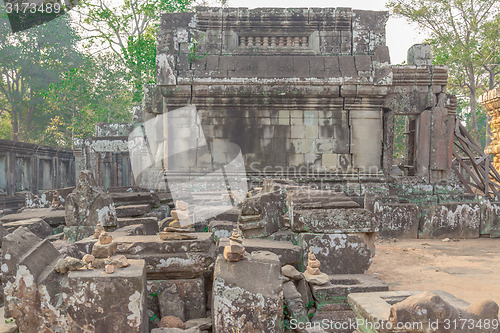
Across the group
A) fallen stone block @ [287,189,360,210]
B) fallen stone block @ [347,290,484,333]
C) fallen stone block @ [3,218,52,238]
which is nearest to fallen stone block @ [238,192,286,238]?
fallen stone block @ [287,189,360,210]

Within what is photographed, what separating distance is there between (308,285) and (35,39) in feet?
86.1

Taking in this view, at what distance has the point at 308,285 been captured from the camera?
342 cm

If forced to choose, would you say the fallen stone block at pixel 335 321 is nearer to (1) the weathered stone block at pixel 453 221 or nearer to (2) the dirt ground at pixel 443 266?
(2) the dirt ground at pixel 443 266

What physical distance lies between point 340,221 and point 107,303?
2.37m

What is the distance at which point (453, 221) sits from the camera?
300 inches

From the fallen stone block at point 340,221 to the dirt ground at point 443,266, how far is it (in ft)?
2.76

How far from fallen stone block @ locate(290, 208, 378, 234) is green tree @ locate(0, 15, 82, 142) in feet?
77.1

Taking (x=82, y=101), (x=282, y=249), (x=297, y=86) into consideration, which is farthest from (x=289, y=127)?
(x=82, y=101)

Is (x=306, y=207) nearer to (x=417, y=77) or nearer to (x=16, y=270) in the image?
(x=16, y=270)

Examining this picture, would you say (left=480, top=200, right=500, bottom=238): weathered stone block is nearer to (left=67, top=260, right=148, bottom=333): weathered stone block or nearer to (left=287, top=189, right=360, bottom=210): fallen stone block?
(left=287, top=189, right=360, bottom=210): fallen stone block

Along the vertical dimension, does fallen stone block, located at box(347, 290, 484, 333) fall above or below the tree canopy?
below

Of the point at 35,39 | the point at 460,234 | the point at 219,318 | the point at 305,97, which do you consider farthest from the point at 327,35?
the point at 35,39

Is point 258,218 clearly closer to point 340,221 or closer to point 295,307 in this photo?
point 340,221

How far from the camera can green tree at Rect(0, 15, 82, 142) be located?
76.6 ft
